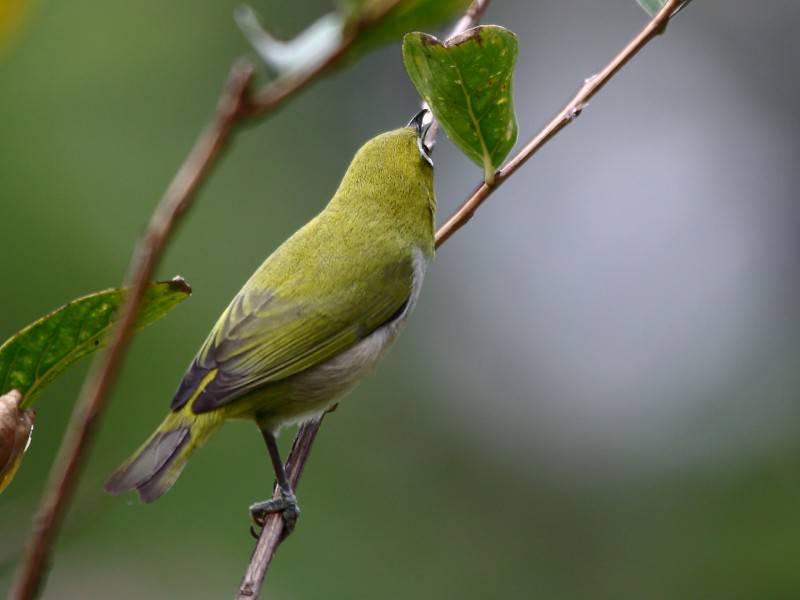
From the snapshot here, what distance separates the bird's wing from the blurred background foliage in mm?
1023

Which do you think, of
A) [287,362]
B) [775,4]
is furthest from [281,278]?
[775,4]

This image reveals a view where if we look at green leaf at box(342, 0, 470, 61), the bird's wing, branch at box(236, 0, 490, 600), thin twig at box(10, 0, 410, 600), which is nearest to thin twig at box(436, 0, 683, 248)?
branch at box(236, 0, 490, 600)

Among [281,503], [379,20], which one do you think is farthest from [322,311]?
[379,20]

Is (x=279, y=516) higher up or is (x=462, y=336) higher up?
(x=462, y=336)

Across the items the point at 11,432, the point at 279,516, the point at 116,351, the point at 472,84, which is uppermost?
the point at 472,84

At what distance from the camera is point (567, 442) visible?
27.0 feet

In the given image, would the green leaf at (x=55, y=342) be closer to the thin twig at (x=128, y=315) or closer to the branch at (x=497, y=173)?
Answer: the branch at (x=497, y=173)

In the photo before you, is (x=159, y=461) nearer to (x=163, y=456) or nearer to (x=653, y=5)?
(x=163, y=456)

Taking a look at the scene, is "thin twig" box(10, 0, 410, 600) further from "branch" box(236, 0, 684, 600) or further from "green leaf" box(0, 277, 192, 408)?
"branch" box(236, 0, 684, 600)

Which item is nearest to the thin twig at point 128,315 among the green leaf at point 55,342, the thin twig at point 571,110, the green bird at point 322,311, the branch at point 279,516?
the green leaf at point 55,342

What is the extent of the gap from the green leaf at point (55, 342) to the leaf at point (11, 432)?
15cm

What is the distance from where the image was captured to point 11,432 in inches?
43.3

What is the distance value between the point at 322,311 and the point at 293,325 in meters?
0.11

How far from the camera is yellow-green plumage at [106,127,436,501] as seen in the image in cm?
306
